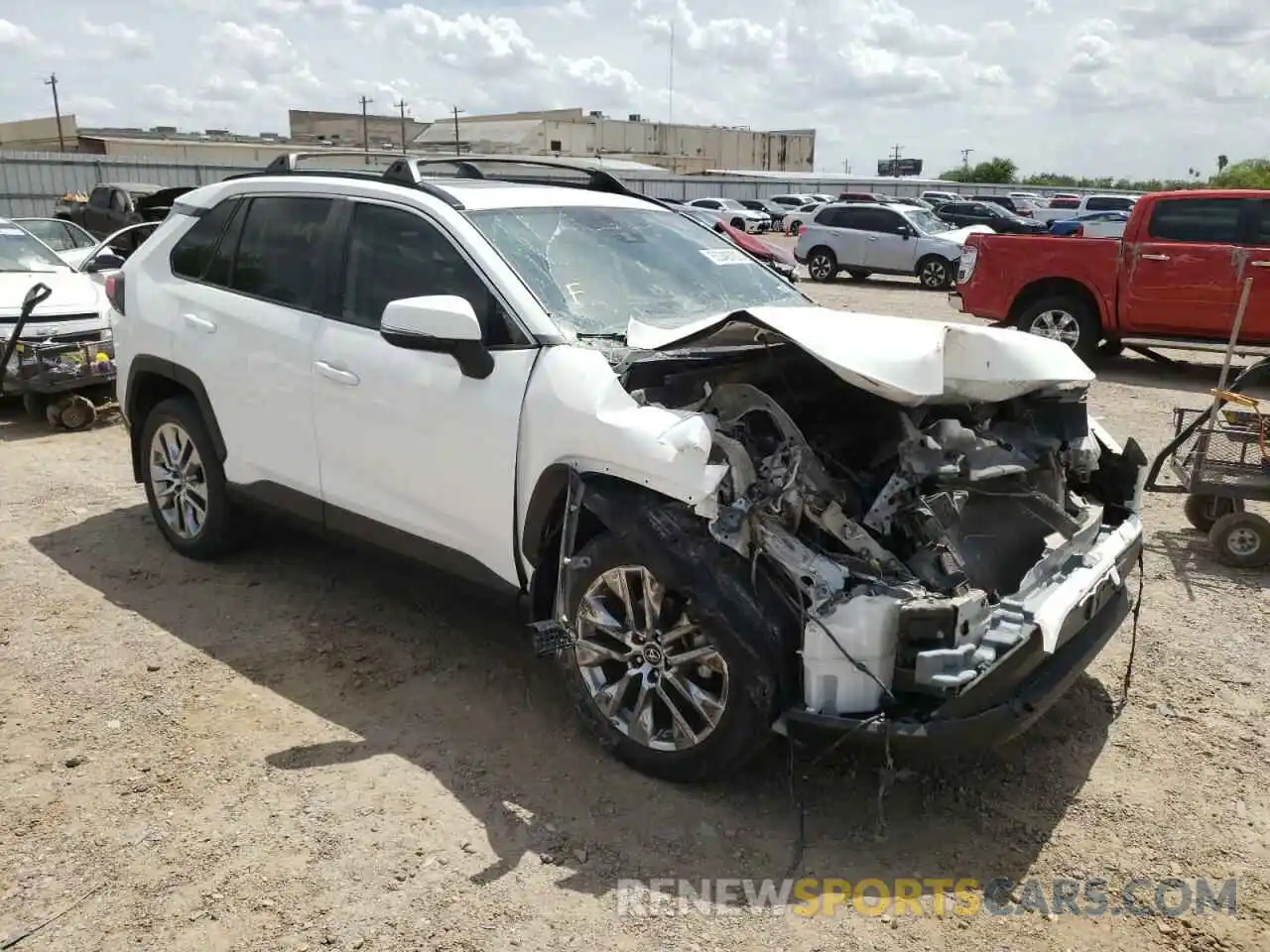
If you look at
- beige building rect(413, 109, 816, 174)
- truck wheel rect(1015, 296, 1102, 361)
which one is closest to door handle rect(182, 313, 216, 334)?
truck wheel rect(1015, 296, 1102, 361)

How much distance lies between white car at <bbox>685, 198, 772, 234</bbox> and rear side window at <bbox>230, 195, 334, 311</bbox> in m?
31.3

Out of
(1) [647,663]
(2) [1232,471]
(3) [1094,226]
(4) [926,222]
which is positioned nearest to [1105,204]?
(3) [1094,226]

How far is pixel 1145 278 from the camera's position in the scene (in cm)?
1080

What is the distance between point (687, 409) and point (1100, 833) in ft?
6.12

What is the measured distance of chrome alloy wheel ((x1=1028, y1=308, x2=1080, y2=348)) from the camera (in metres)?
11.4

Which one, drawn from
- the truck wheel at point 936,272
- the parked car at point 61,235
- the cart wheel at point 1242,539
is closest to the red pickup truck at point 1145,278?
the cart wheel at point 1242,539

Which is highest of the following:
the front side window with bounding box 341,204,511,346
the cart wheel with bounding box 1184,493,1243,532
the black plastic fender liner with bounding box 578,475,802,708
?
the front side window with bounding box 341,204,511,346

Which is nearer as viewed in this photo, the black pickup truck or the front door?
the front door

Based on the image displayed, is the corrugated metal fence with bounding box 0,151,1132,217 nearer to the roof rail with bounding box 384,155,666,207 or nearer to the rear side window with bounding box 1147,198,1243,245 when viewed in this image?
the rear side window with bounding box 1147,198,1243,245

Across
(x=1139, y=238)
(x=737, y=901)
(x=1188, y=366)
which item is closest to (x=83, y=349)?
(x=737, y=901)

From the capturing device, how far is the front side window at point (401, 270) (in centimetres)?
385

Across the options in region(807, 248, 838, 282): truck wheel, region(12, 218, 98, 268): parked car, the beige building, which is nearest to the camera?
region(12, 218, 98, 268): parked car

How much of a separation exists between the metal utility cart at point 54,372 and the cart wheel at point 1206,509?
25.4 ft

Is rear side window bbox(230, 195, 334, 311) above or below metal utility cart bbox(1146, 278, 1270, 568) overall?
above
